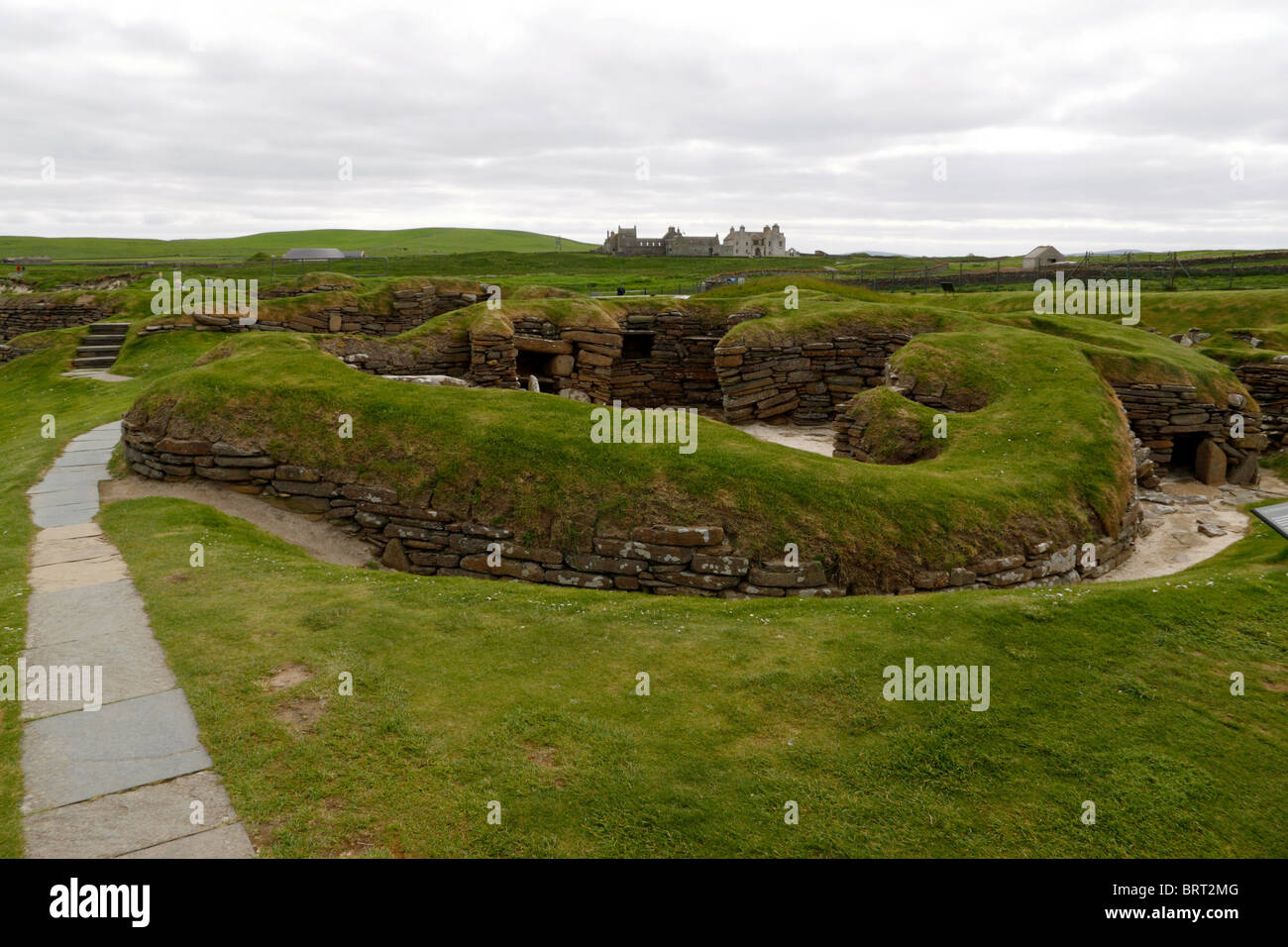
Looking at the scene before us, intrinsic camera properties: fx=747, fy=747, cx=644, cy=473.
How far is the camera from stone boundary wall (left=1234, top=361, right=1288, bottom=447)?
2228 centimetres

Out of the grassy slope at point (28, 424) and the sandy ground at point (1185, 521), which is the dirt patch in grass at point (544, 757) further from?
the sandy ground at point (1185, 521)

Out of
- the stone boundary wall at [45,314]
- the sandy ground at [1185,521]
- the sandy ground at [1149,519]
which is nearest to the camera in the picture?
the sandy ground at [1149,519]

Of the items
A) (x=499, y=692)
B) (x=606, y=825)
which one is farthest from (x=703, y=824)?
(x=499, y=692)

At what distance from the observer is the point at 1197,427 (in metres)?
19.8

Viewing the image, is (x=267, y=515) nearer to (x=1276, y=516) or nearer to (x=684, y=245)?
(x=1276, y=516)

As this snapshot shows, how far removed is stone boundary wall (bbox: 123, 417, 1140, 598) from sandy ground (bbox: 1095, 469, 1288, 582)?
1.87 ft

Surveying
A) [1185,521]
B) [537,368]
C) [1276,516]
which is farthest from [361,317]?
[1276,516]

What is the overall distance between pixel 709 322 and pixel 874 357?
22.7ft

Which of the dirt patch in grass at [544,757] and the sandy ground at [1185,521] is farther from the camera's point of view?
the sandy ground at [1185,521]

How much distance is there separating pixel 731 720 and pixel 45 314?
4385 centimetres

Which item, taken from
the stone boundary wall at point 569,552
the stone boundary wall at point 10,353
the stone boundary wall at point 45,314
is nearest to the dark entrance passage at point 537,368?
the stone boundary wall at point 569,552

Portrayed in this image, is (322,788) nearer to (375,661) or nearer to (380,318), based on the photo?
(375,661)

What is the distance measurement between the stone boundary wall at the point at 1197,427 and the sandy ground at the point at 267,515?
760 inches

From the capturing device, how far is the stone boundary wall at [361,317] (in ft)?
→ 97.7
